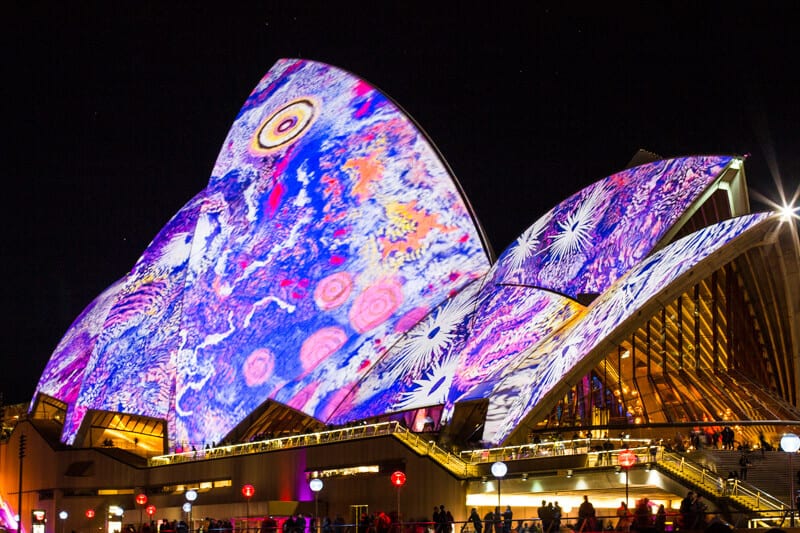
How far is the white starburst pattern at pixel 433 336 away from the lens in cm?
Result: 2917

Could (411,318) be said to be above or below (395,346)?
above

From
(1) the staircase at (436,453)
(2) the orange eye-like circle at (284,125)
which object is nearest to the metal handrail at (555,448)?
(1) the staircase at (436,453)

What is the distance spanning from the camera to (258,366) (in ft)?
113

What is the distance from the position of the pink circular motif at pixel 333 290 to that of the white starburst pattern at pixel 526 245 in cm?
663

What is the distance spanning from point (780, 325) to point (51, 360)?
3047 cm

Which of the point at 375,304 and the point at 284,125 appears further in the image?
the point at 284,125

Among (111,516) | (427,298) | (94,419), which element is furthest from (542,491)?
(94,419)

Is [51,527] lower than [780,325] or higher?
lower

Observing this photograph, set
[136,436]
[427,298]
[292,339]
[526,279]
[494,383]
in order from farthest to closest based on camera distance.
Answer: [136,436] < [292,339] < [427,298] < [526,279] < [494,383]

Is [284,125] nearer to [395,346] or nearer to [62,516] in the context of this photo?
[395,346]

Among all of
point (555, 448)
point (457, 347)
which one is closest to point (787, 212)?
point (555, 448)

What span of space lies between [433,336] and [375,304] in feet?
11.5

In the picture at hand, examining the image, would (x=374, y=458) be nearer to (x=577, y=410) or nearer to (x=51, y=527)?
(x=577, y=410)

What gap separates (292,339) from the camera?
34156mm
